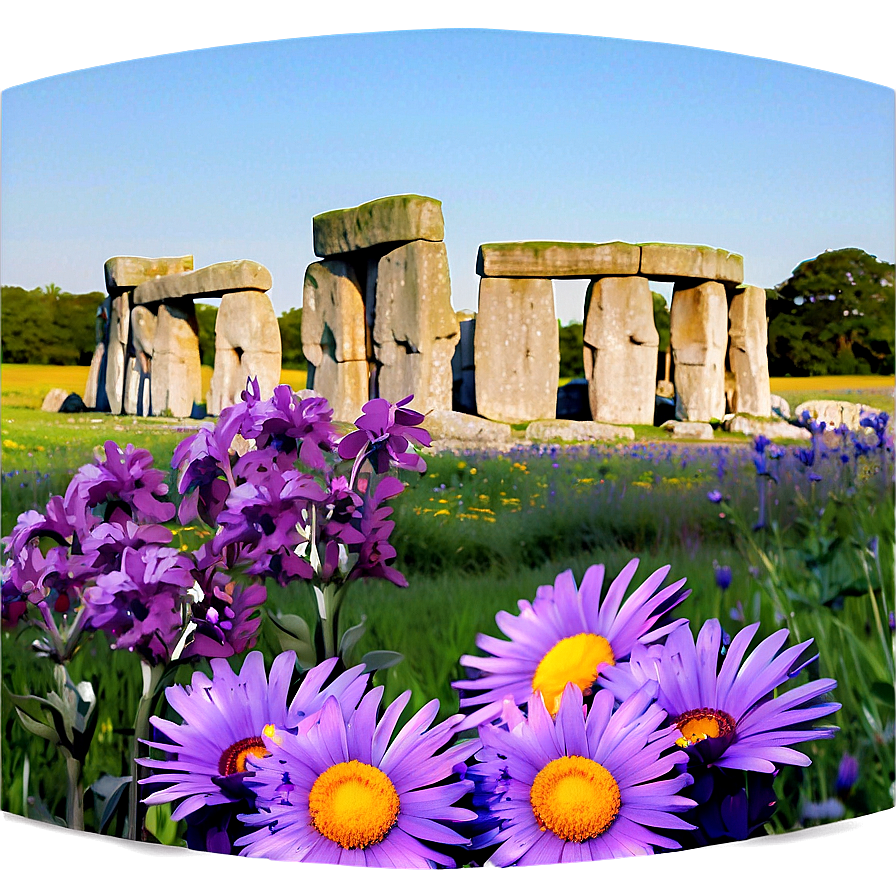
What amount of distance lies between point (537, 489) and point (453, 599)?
13.3 inches

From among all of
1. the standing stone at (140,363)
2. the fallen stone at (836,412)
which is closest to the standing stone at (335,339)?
the standing stone at (140,363)

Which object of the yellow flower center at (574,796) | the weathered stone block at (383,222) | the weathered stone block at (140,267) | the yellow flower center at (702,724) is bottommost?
the yellow flower center at (574,796)

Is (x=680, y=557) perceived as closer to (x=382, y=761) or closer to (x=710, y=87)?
(x=382, y=761)

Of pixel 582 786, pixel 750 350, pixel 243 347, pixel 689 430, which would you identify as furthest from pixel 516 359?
pixel 582 786

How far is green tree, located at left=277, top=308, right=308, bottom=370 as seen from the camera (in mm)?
2137

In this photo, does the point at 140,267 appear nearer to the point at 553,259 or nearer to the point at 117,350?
the point at 117,350

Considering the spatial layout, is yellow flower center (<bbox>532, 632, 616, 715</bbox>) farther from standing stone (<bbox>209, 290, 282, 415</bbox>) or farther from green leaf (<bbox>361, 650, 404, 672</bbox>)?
standing stone (<bbox>209, 290, 282, 415</bbox>)

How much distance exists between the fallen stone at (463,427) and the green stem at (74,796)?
1069mm

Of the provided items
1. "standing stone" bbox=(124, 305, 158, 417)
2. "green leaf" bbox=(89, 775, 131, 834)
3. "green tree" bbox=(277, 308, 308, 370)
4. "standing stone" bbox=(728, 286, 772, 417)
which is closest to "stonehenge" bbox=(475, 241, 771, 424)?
"standing stone" bbox=(728, 286, 772, 417)

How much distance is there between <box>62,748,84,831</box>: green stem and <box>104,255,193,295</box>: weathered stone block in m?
1.09

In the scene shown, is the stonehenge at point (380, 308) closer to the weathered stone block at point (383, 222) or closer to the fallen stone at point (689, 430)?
the weathered stone block at point (383, 222)

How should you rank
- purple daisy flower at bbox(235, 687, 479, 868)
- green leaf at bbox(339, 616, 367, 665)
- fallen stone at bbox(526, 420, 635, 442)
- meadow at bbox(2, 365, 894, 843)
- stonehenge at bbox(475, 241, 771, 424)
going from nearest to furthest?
purple daisy flower at bbox(235, 687, 479, 868) → green leaf at bbox(339, 616, 367, 665) → meadow at bbox(2, 365, 894, 843) → stonehenge at bbox(475, 241, 771, 424) → fallen stone at bbox(526, 420, 635, 442)

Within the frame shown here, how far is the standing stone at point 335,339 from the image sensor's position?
2.16 m

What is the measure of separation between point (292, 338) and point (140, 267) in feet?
1.31
